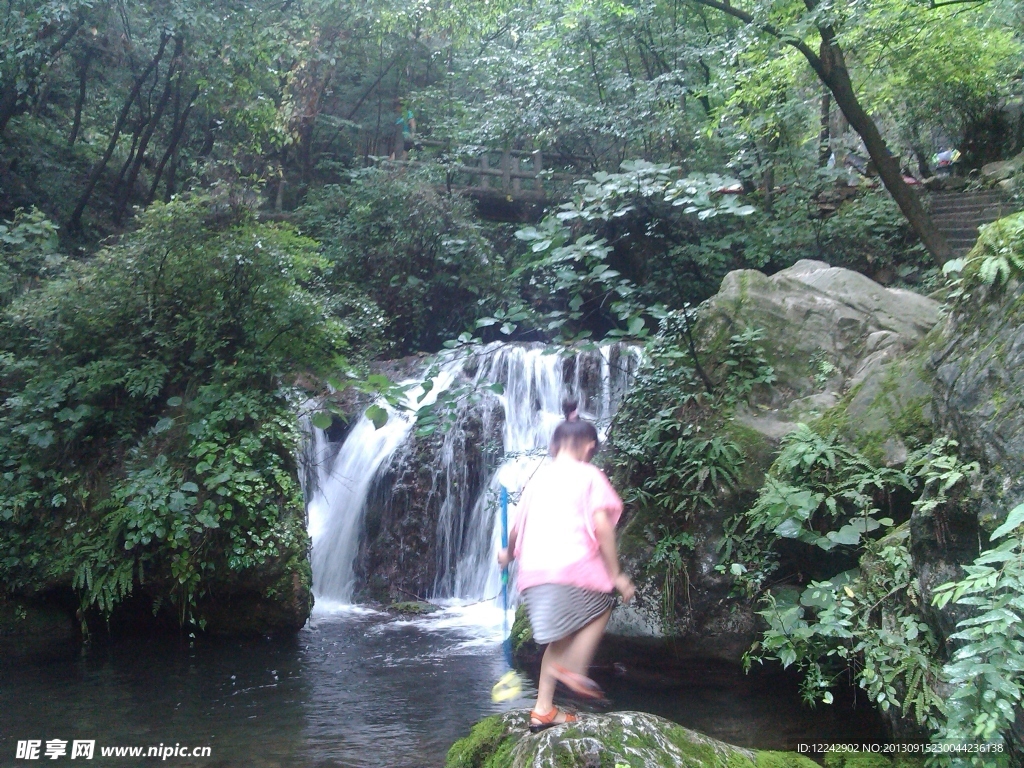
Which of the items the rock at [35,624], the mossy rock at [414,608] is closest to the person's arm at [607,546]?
the mossy rock at [414,608]

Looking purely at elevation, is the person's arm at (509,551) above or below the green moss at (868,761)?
above

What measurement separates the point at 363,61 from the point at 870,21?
13.5 meters

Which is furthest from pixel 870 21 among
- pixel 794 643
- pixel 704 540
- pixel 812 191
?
pixel 794 643

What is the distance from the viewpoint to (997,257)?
4.64 metres

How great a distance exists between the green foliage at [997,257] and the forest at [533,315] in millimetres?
27

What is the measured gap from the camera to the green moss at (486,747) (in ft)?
13.8

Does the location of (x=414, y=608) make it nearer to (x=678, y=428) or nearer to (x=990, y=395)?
(x=678, y=428)

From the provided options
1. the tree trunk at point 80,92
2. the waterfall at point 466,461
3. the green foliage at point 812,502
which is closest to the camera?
the green foliage at point 812,502

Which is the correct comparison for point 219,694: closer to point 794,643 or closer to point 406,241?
point 794,643

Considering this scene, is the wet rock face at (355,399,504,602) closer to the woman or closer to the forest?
the forest

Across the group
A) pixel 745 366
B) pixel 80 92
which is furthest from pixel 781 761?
pixel 80 92

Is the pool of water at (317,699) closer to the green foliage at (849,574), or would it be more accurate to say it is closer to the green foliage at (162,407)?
the green foliage at (849,574)

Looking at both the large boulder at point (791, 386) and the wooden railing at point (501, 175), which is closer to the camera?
the large boulder at point (791, 386)

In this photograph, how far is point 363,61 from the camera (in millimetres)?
19594
